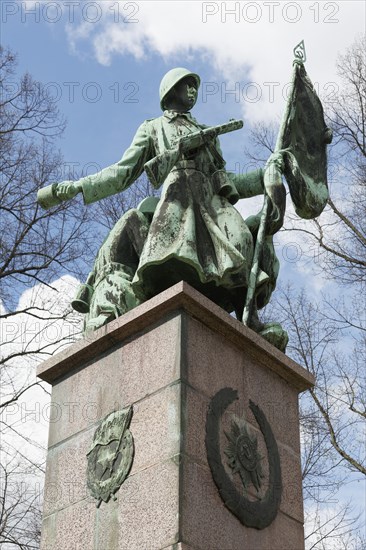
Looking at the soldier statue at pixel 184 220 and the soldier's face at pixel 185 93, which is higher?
the soldier's face at pixel 185 93

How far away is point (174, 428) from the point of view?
557cm

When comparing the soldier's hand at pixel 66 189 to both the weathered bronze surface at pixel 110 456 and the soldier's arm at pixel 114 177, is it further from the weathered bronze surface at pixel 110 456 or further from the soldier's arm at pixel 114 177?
the weathered bronze surface at pixel 110 456

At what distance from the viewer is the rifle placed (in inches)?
267

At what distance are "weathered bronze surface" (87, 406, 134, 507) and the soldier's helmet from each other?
8.44ft

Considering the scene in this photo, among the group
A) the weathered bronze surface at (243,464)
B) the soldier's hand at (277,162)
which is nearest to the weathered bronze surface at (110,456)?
the weathered bronze surface at (243,464)

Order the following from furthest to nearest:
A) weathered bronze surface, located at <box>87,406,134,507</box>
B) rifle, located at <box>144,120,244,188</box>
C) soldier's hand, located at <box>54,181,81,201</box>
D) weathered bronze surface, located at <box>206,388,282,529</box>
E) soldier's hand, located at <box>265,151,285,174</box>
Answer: soldier's hand, located at <box>265,151,285,174</box>
soldier's hand, located at <box>54,181,81,201</box>
rifle, located at <box>144,120,244,188</box>
weathered bronze surface, located at <box>87,406,134,507</box>
weathered bronze surface, located at <box>206,388,282,529</box>

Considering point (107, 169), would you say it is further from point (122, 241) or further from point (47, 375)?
point (47, 375)

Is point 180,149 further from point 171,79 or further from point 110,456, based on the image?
point 110,456

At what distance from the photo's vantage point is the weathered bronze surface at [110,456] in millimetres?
5750

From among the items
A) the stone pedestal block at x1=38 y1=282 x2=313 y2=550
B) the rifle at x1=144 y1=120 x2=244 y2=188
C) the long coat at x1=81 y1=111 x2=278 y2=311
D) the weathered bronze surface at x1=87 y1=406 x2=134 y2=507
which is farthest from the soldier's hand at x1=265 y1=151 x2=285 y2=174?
the weathered bronze surface at x1=87 y1=406 x2=134 y2=507

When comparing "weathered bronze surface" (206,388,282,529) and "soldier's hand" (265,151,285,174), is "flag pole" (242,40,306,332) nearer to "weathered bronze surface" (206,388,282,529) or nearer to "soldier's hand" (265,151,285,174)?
"soldier's hand" (265,151,285,174)

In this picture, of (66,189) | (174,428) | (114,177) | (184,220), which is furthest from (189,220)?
(174,428)

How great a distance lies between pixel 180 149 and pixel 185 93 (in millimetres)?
729

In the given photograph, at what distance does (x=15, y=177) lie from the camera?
13820 millimetres
